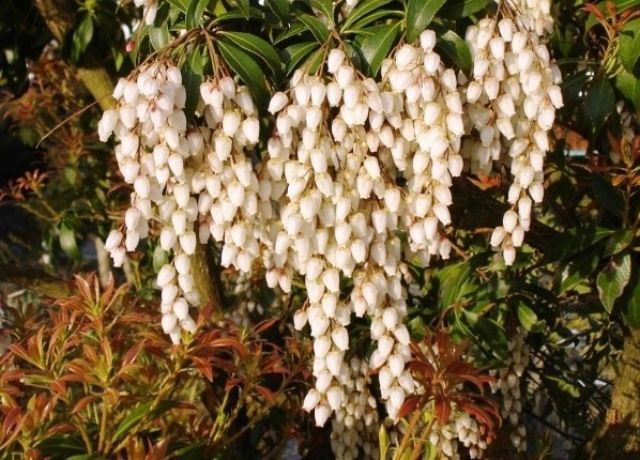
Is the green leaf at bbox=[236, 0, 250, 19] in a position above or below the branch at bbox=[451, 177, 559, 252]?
above

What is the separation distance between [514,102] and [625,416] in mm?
919

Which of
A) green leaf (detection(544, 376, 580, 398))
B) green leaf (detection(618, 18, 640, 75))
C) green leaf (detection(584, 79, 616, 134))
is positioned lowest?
green leaf (detection(544, 376, 580, 398))

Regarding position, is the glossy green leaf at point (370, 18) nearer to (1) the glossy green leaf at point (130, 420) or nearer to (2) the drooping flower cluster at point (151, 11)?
(2) the drooping flower cluster at point (151, 11)

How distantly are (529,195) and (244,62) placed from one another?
506 millimetres

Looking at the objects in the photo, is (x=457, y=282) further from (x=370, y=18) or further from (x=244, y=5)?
(x=244, y=5)

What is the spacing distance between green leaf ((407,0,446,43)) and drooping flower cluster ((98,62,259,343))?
24cm

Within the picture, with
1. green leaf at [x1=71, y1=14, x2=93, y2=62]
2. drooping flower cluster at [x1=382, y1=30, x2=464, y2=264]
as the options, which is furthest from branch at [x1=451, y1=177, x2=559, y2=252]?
green leaf at [x1=71, y1=14, x2=93, y2=62]

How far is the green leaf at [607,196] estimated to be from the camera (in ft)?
4.97

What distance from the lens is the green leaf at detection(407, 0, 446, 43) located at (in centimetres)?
115

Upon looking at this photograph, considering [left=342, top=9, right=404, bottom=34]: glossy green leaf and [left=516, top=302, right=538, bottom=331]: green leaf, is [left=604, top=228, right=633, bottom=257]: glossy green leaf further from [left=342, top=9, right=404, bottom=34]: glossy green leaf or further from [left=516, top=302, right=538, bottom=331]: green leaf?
[left=342, top=9, right=404, bottom=34]: glossy green leaf

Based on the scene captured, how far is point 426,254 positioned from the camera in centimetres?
141

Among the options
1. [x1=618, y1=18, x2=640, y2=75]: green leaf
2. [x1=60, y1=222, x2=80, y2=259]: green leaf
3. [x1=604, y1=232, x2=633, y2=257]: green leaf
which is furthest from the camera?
[x1=60, y1=222, x2=80, y2=259]: green leaf

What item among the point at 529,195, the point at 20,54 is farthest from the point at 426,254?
the point at 20,54

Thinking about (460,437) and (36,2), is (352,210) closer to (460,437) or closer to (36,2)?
(460,437)
